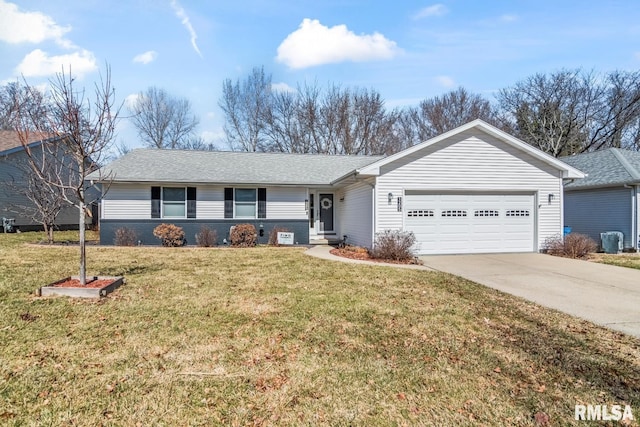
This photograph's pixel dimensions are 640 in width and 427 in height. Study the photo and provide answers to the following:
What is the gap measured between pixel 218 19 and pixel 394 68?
10813 mm

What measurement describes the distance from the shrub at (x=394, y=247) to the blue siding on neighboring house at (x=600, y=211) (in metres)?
9.57

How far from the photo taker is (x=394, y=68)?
1928 centimetres

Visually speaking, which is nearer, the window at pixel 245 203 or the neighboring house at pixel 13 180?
the window at pixel 245 203

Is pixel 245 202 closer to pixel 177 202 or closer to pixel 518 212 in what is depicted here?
pixel 177 202

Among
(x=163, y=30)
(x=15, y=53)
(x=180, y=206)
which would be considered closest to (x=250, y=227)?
(x=180, y=206)

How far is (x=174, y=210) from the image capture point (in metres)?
15.2

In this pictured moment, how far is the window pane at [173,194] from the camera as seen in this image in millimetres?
15141

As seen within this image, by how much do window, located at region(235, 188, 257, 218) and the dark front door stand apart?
312cm

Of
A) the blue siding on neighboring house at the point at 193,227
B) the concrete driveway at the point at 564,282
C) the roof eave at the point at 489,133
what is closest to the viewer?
the concrete driveway at the point at 564,282

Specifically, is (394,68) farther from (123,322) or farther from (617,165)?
(123,322)

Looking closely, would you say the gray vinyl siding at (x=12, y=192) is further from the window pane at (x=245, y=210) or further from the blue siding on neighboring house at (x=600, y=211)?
the blue siding on neighboring house at (x=600, y=211)

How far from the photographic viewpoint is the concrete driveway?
18.2 ft

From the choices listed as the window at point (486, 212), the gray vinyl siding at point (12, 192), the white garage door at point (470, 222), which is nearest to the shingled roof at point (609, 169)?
the white garage door at point (470, 222)

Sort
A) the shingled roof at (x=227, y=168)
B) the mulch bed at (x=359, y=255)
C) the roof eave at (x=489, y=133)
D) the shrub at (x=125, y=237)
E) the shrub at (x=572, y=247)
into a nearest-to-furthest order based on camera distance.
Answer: the mulch bed at (x=359, y=255) → the shrub at (x=572, y=247) → the roof eave at (x=489, y=133) → the shrub at (x=125, y=237) → the shingled roof at (x=227, y=168)
